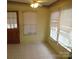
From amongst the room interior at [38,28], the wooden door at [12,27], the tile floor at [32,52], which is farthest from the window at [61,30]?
the wooden door at [12,27]

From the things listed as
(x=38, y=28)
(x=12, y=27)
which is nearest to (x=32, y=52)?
(x=38, y=28)

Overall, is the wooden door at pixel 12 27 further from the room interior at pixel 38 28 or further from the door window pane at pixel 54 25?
the door window pane at pixel 54 25

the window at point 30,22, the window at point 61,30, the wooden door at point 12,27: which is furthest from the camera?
the window at point 30,22

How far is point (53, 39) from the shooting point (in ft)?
6.66

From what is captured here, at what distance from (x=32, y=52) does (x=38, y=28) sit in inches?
19.5

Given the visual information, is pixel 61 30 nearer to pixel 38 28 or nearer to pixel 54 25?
pixel 54 25

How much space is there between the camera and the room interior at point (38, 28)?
6.63 ft

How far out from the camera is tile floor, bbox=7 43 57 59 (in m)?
2.08

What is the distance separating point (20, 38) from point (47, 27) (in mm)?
502

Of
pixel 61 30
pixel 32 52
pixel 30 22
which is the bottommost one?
pixel 32 52

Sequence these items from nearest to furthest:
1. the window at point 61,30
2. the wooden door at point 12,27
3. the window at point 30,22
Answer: the wooden door at point 12,27, the window at point 61,30, the window at point 30,22

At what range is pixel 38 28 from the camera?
2076mm
